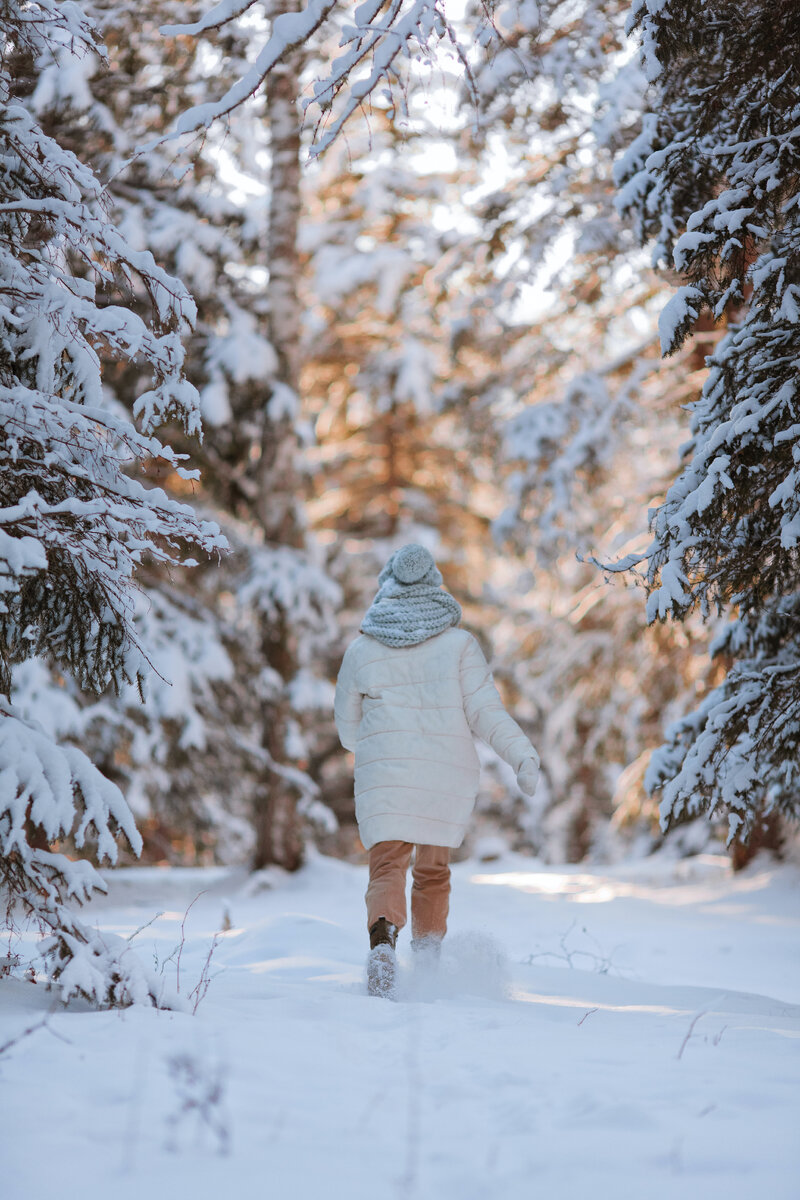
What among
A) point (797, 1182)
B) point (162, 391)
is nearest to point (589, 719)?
point (162, 391)

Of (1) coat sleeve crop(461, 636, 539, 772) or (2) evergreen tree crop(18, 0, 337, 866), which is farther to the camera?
(2) evergreen tree crop(18, 0, 337, 866)

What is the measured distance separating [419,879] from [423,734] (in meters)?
0.66

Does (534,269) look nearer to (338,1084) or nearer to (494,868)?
(494,868)

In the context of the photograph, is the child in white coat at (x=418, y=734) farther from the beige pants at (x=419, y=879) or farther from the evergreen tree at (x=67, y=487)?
the evergreen tree at (x=67, y=487)

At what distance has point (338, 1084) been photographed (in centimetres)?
283

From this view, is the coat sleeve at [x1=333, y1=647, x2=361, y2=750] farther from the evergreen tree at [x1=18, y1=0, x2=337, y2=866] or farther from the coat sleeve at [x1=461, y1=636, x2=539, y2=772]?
the evergreen tree at [x1=18, y1=0, x2=337, y2=866]

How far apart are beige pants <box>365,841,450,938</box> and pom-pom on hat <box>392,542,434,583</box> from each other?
121cm

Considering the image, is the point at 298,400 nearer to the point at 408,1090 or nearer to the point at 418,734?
the point at 418,734

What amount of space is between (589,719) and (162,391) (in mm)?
9306

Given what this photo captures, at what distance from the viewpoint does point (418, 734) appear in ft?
15.5

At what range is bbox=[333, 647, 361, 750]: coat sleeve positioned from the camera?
193 inches

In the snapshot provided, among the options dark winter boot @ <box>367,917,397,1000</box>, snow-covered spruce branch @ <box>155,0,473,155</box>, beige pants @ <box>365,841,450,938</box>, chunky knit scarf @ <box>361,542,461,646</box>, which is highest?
snow-covered spruce branch @ <box>155,0,473,155</box>

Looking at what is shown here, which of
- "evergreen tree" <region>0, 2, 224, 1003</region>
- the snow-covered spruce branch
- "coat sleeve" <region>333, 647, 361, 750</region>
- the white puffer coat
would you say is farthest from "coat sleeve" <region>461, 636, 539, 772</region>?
the snow-covered spruce branch

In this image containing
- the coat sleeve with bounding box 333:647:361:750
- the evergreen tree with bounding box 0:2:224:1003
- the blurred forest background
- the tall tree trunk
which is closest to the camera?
the evergreen tree with bounding box 0:2:224:1003
